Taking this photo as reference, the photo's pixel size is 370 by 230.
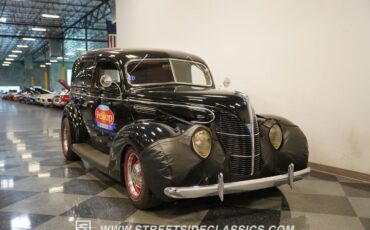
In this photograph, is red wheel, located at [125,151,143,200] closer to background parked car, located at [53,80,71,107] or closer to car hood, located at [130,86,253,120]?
car hood, located at [130,86,253,120]

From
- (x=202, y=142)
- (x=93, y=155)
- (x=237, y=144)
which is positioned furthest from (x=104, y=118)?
(x=237, y=144)

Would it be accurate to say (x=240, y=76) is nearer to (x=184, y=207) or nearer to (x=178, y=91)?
(x=178, y=91)

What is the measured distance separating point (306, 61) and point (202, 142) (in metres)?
2.95

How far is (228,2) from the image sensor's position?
6762mm

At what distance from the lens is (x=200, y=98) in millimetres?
3688

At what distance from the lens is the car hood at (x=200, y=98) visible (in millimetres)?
3490

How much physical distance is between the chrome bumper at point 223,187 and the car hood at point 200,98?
641mm

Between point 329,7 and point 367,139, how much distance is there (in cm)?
193

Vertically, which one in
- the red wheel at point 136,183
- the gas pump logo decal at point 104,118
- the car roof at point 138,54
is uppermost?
the car roof at point 138,54

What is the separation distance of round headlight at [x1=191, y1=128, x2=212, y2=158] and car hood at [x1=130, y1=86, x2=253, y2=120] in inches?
14.3

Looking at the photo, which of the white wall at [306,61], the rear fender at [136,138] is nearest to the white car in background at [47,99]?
the white wall at [306,61]

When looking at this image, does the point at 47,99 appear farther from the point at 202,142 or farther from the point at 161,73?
the point at 202,142

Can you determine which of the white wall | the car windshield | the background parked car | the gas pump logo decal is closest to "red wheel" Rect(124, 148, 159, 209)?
the gas pump logo decal

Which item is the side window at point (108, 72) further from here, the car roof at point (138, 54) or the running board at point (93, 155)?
the running board at point (93, 155)
